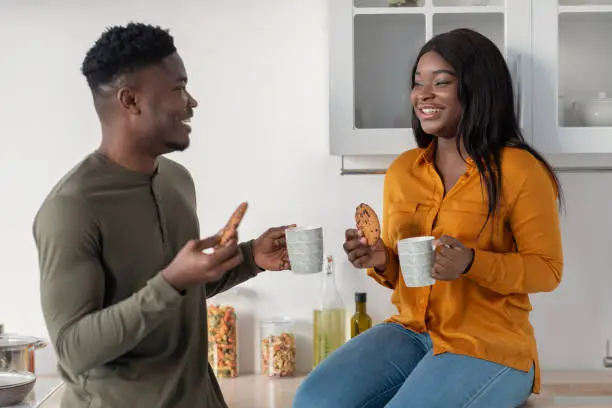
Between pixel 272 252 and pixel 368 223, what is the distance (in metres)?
0.32

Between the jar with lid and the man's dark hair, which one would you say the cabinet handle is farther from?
the man's dark hair

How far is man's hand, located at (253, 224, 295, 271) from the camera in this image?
1765 mm

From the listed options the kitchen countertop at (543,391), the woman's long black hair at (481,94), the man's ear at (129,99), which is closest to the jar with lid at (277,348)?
the kitchen countertop at (543,391)

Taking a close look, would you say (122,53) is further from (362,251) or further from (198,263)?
(362,251)

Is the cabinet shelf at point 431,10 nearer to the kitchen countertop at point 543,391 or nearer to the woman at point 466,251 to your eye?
the woman at point 466,251

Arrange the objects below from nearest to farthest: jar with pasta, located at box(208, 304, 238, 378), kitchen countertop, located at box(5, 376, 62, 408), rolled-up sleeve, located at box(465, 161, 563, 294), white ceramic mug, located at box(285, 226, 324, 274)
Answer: white ceramic mug, located at box(285, 226, 324, 274), rolled-up sleeve, located at box(465, 161, 563, 294), kitchen countertop, located at box(5, 376, 62, 408), jar with pasta, located at box(208, 304, 238, 378)

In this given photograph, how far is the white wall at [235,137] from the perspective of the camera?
97.0 inches

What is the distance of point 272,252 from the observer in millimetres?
1773

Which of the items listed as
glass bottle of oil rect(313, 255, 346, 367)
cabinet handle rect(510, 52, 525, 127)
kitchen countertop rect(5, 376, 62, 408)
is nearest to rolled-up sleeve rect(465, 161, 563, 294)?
cabinet handle rect(510, 52, 525, 127)

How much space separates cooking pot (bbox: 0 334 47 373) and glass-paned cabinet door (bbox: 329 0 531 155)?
90 centimetres

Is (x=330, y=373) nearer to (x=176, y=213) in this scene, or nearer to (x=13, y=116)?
(x=176, y=213)

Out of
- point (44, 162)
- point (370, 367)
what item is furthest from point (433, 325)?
point (44, 162)

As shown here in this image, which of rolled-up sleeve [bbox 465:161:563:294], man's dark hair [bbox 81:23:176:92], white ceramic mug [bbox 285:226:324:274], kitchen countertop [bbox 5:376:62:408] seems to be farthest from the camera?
kitchen countertop [bbox 5:376:62:408]

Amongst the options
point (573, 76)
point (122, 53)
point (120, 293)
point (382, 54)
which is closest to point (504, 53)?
point (573, 76)
